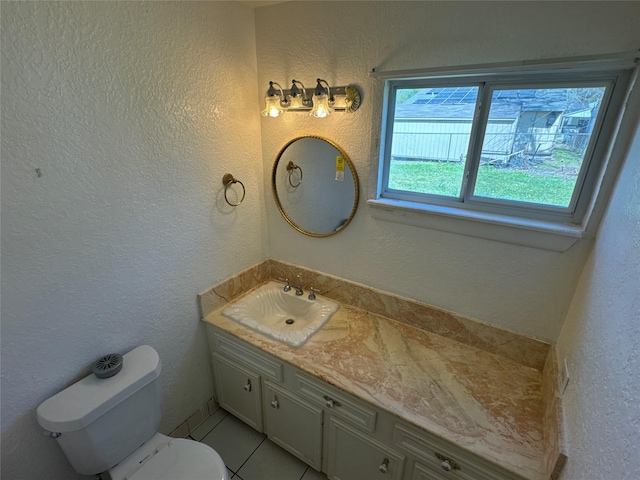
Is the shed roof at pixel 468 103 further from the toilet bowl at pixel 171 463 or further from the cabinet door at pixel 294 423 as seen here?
the toilet bowl at pixel 171 463

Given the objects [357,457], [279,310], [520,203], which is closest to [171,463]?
[357,457]

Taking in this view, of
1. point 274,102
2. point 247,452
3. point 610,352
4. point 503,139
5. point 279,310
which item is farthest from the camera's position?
point 279,310

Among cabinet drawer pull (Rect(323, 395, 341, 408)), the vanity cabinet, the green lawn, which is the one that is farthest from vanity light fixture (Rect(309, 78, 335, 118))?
cabinet drawer pull (Rect(323, 395, 341, 408))

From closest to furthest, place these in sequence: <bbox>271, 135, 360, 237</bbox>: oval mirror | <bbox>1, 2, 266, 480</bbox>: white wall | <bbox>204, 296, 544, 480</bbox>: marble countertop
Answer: <bbox>1, 2, 266, 480</bbox>: white wall < <bbox>204, 296, 544, 480</bbox>: marble countertop < <bbox>271, 135, 360, 237</bbox>: oval mirror

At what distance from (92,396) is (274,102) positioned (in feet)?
4.77

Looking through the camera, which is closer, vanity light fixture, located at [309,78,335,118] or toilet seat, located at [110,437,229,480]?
toilet seat, located at [110,437,229,480]

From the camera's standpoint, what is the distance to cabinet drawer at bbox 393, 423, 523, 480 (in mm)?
1023

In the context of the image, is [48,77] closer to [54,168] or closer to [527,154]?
[54,168]

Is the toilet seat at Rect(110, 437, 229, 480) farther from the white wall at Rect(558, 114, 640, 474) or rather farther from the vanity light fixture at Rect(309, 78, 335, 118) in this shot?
the vanity light fixture at Rect(309, 78, 335, 118)

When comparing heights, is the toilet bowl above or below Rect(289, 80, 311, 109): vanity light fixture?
below

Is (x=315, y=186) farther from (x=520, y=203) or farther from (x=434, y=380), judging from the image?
(x=434, y=380)

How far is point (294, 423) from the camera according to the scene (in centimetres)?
151

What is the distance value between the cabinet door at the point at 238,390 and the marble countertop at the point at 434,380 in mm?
250

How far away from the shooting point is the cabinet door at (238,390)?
161 centimetres
